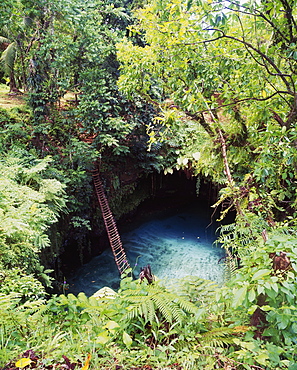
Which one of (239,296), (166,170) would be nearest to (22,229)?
(239,296)

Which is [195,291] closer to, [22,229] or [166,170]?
[22,229]

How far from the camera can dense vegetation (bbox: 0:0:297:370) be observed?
104 centimetres

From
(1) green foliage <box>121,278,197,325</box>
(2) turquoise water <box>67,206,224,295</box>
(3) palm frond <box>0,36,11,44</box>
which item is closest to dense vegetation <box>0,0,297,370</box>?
(1) green foliage <box>121,278,197,325</box>

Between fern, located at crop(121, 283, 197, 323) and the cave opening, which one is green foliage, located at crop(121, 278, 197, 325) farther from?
the cave opening

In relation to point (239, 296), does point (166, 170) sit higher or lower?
higher

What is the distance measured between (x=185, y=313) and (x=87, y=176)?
4.13m

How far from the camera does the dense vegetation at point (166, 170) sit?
1.04m

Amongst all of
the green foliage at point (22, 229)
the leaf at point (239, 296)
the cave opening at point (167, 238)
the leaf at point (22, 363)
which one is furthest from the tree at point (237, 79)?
the cave opening at point (167, 238)

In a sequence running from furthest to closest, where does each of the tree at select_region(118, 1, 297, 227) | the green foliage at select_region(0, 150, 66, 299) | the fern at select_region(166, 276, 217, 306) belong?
the green foliage at select_region(0, 150, 66, 299) → the tree at select_region(118, 1, 297, 227) → the fern at select_region(166, 276, 217, 306)

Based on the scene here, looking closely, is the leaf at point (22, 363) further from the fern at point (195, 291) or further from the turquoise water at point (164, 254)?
the turquoise water at point (164, 254)

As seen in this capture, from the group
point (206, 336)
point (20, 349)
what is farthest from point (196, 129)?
point (20, 349)

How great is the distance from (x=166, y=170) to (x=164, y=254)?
217 cm

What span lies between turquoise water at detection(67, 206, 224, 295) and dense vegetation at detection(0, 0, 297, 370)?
711 millimetres

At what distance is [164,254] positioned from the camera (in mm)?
5562
